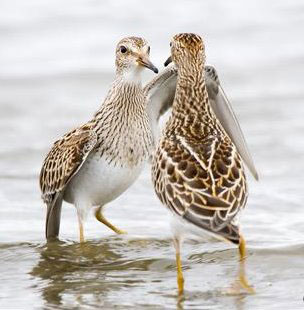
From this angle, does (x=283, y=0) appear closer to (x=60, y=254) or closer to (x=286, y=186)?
(x=286, y=186)

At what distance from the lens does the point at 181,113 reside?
963 cm

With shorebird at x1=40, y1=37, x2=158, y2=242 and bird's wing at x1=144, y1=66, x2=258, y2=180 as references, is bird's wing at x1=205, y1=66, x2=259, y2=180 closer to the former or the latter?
bird's wing at x1=144, y1=66, x2=258, y2=180

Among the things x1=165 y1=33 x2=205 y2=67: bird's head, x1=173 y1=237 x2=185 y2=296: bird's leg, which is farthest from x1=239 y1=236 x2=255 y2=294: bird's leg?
x1=165 y1=33 x2=205 y2=67: bird's head

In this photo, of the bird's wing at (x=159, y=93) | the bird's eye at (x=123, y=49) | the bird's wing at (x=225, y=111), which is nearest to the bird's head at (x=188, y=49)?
the bird's eye at (x=123, y=49)

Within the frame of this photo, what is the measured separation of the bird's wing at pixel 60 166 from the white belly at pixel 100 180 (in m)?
0.18

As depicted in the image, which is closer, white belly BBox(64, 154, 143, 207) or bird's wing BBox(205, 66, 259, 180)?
white belly BBox(64, 154, 143, 207)

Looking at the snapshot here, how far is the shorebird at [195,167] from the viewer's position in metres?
8.35

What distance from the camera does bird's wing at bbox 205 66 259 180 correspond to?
11.1 meters

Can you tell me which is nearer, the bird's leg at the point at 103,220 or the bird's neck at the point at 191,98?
the bird's neck at the point at 191,98

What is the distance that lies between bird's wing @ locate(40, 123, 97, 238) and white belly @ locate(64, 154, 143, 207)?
182 millimetres

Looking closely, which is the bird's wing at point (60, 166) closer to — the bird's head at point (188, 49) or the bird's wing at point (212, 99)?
the bird's wing at point (212, 99)

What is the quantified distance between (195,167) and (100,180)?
218cm

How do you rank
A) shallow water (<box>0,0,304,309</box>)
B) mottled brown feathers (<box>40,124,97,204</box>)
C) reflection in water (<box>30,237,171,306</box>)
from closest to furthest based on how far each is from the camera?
1. reflection in water (<box>30,237,171,306</box>)
2. shallow water (<box>0,0,304,309</box>)
3. mottled brown feathers (<box>40,124,97,204</box>)

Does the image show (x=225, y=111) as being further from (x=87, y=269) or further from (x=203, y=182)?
(x=203, y=182)
